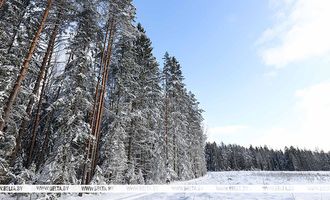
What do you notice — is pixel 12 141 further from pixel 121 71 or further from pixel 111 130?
pixel 121 71

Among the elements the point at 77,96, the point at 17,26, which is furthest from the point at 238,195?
the point at 17,26

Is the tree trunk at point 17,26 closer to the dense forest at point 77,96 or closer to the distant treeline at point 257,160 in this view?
the dense forest at point 77,96

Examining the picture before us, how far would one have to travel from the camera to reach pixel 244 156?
380 ft

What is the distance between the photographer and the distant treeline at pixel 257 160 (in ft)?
372

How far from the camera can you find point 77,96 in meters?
12.7

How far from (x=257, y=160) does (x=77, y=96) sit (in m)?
120

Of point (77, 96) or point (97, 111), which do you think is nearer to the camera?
point (77, 96)

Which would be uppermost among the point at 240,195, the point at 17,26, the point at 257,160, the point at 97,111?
the point at 17,26

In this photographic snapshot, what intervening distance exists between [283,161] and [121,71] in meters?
124

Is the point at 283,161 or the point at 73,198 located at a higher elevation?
the point at 283,161

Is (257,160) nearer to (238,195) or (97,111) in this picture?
(97,111)

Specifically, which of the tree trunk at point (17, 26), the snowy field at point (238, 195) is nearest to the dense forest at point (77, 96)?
the tree trunk at point (17, 26)

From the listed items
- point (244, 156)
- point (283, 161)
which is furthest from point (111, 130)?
point (283, 161)

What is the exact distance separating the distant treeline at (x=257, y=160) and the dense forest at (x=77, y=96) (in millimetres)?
93534
